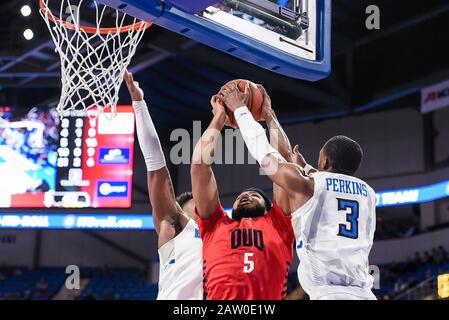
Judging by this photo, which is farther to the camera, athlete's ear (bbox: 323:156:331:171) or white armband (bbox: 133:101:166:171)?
white armband (bbox: 133:101:166:171)

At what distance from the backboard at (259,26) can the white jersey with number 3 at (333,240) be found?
1095 mm

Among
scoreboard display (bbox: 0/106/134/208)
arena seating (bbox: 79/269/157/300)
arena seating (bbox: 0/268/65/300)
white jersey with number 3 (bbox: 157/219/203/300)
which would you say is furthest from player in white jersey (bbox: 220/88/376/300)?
arena seating (bbox: 0/268/65/300)

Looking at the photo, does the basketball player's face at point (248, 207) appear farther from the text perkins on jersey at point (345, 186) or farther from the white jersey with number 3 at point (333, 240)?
the text perkins on jersey at point (345, 186)

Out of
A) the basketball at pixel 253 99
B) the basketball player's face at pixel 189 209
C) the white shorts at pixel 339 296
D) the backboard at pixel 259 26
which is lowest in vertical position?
the white shorts at pixel 339 296

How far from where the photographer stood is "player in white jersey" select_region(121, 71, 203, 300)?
132 inches

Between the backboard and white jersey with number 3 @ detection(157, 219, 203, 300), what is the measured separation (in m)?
1.07

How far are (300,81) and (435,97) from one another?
2.95m

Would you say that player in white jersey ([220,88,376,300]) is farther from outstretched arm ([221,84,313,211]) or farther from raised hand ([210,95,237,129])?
raised hand ([210,95,237,129])

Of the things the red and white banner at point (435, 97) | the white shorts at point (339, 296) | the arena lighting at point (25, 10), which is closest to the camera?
the white shorts at point (339, 296)

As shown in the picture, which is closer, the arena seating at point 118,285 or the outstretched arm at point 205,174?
the outstretched arm at point 205,174

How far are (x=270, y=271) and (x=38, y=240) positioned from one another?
646 inches

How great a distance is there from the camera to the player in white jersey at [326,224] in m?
2.89

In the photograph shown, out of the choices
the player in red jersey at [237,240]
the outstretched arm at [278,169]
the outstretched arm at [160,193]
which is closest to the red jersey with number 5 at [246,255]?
the player in red jersey at [237,240]

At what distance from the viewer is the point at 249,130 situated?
3033 millimetres
